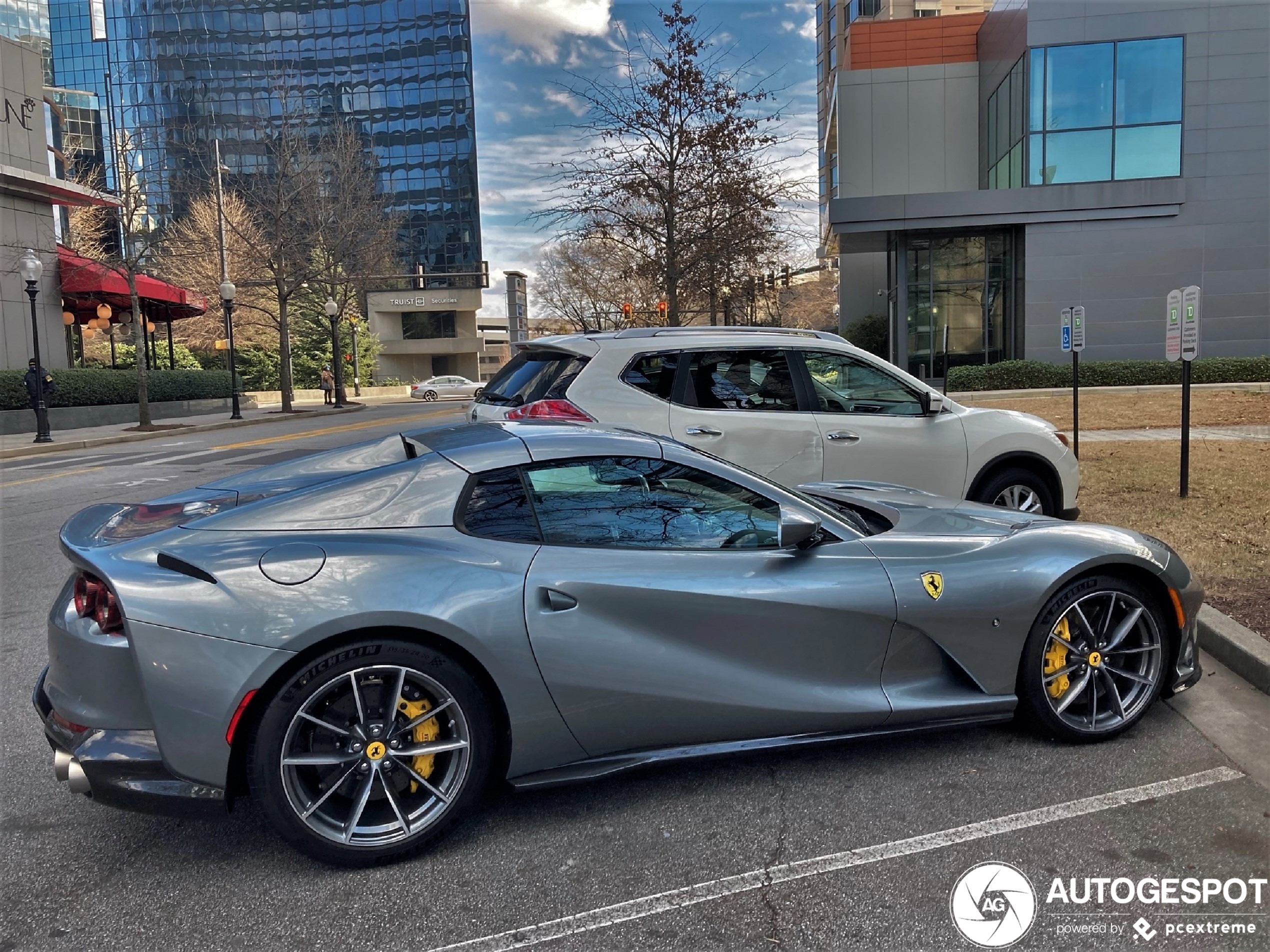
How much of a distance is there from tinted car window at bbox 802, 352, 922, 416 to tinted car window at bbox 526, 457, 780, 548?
3508 mm

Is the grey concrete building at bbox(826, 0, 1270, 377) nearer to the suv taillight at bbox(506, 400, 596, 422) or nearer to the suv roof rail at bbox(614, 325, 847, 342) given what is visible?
the suv roof rail at bbox(614, 325, 847, 342)

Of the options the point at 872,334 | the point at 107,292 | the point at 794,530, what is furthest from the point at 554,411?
the point at 872,334

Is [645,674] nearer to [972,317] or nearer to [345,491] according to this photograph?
[345,491]

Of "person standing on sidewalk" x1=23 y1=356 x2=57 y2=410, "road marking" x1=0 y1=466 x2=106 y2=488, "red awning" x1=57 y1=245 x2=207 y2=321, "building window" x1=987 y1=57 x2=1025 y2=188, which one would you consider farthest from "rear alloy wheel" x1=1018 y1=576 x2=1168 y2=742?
"red awning" x1=57 y1=245 x2=207 y2=321

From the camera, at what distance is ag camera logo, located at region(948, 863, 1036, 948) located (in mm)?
2676

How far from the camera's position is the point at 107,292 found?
28172 millimetres

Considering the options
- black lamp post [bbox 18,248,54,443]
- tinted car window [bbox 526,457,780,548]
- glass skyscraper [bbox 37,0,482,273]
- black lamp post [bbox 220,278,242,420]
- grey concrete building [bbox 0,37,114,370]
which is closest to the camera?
tinted car window [bbox 526,457,780,548]

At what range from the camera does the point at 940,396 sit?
7289 mm

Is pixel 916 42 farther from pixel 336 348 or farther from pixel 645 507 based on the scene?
pixel 645 507

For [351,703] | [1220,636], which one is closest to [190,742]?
[351,703]

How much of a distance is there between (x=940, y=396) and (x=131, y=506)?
5.68 meters

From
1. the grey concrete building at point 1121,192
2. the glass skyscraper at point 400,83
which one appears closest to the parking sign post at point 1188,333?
the grey concrete building at point 1121,192

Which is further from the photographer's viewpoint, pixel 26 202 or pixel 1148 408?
pixel 26 202

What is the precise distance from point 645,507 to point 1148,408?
18.9m
